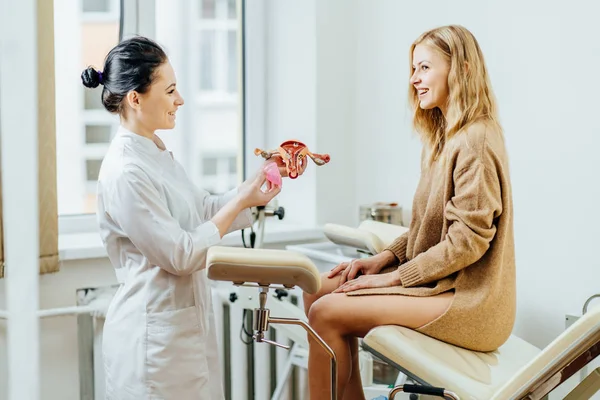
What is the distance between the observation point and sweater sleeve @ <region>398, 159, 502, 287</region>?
1.63m

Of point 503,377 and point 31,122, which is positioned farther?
point 503,377

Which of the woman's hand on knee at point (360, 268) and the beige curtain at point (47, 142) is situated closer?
the woman's hand on knee at point (360, 268)

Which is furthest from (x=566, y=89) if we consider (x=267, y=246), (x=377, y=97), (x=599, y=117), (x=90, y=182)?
(x=90, y=182)

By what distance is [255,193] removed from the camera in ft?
6.06

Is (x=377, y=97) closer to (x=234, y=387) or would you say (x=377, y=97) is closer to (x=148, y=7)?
(x=148, y=7)

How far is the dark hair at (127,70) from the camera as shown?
1777mm

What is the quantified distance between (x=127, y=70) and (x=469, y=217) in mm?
870

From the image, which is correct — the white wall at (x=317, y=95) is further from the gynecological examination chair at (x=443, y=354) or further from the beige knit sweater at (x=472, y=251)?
the gynecological examination chair at (x=443, y=354)

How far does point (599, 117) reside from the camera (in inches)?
81.1

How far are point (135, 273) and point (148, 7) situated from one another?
1389 millimetres

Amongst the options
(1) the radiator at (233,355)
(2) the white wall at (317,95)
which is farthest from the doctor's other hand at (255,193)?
(2) the white wall at (317,95)

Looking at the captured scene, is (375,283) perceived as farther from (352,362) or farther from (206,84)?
(206,84)

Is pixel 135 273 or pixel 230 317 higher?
pixel 135 273

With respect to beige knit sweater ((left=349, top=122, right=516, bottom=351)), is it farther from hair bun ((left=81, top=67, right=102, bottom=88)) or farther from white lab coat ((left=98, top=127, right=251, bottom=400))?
hair bun ((left=81, top=67, right=102, bottom=88))
